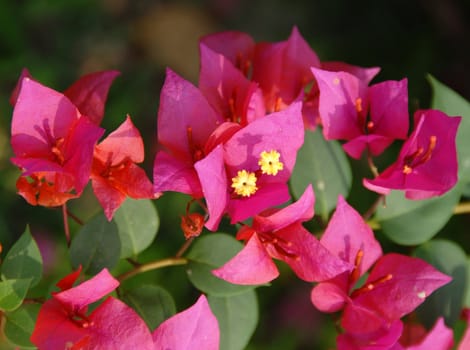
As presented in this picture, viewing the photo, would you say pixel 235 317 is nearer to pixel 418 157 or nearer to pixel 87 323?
pixel 87 323

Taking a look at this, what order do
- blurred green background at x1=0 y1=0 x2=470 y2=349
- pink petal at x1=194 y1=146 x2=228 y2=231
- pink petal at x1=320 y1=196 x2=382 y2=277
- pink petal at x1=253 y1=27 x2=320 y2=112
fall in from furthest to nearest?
blurred green background at x1=0 y1=0 x2=470 y2=349, pink petal at x1=253 y1=27 x2=320 y2=112, pink petal at x1=320 y1=196 x2=382 y2=277, pink petal at x1=194 y1=146 x2=228 y2=231

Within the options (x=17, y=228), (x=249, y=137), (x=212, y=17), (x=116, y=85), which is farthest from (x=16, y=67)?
(x=249, y=137)

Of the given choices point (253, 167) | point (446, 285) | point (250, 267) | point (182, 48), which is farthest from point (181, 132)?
point (182, 48)

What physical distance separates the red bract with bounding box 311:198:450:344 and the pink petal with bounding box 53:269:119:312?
0.33 metres

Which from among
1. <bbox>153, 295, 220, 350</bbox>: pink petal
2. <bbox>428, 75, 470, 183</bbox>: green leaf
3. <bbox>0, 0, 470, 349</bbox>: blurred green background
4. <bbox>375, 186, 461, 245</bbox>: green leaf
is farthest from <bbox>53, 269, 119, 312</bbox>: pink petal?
<bbox>0, 0, 470, 349</bbox>: blurred green background

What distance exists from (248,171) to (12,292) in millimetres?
390

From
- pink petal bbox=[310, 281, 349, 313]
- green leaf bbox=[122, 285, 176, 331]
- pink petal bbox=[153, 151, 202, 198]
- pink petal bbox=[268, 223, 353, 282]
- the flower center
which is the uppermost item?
pink petal bbox=[153, 151, 202, 198]

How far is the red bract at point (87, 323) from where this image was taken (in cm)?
87

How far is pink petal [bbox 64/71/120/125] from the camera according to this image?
0.99 metres

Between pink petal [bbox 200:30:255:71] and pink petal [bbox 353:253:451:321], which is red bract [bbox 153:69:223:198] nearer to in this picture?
pink petal [bbox 200:30:255:71]

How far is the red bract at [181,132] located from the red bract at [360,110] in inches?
7.1

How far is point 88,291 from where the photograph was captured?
867 millimetres

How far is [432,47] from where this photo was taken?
209cm

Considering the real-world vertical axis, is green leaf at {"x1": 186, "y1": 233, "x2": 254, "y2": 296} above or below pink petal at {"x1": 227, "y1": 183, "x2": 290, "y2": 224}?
below
